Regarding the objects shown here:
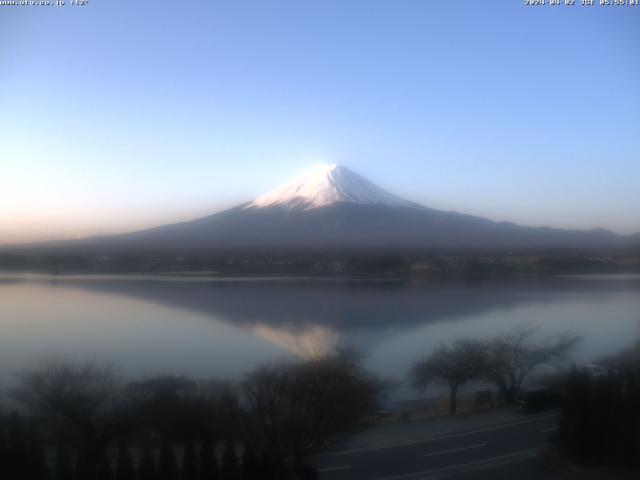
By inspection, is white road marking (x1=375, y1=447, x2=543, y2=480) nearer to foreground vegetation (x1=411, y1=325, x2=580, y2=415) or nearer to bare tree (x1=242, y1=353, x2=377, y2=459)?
bare tree (x1=242, y1=353, x2=377, y2=459)

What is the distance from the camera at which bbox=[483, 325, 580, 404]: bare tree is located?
557cm

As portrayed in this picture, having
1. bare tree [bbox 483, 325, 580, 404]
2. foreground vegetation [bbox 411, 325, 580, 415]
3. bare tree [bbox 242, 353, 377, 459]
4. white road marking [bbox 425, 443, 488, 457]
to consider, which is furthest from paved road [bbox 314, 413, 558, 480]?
bare tree [bbox 483, 325, 580, 404]

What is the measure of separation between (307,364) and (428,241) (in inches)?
205

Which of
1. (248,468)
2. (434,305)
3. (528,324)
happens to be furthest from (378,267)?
(248,468)

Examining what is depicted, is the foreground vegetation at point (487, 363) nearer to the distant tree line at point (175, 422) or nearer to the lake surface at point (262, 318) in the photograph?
the lake surface at point (262, 318)

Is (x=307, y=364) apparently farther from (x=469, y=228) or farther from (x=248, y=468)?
(x=469, y=228)

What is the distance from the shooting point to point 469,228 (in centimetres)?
929

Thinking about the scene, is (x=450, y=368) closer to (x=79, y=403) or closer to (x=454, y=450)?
(x=454, y=450)

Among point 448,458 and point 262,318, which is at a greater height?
point 262,318

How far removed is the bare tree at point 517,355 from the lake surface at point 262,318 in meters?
0.15

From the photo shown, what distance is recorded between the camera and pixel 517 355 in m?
5.82

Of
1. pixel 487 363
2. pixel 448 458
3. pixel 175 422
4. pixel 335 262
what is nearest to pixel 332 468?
pixel 448 458

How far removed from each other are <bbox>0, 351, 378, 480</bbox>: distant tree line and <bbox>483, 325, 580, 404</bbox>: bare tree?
1.69 metres

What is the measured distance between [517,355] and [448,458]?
2049mm
